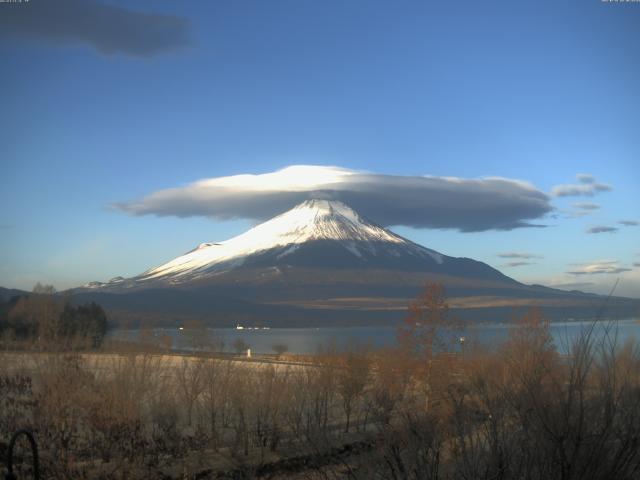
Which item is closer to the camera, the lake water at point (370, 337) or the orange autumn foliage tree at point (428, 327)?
the lake water at point (370, 337)

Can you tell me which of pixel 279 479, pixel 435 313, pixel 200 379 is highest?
pixel 435 313

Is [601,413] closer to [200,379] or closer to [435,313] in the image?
[200,379]

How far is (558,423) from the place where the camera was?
20.6ft

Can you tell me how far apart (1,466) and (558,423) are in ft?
37.7

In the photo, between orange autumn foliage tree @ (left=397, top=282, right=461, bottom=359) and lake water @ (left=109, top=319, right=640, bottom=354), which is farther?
orange autumn foliage tree @ (left=397, top=282, right=461, bottom=359)

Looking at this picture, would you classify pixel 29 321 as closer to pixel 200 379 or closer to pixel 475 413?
pixel 200 379

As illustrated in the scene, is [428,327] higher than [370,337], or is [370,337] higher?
[428,327]

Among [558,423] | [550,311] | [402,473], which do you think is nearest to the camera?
[558,423]

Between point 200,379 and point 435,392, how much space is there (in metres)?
6.90

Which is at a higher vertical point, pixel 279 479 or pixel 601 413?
pixel 601 413

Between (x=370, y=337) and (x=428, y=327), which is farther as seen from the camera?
(x=370, y=337)

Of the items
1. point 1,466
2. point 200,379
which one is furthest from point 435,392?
point 1,466

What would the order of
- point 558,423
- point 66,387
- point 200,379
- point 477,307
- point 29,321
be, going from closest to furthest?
point 558,423, point 66,387, point 200,379, point 29,321, point 477,307

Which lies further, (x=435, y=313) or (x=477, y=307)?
(x=477, y=307)
